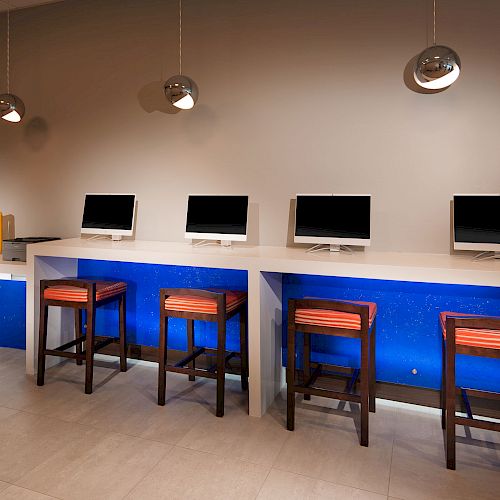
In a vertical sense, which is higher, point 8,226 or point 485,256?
point 8,226

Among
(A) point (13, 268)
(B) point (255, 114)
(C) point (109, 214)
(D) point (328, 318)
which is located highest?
(B) point (255, 114)

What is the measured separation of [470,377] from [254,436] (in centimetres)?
139

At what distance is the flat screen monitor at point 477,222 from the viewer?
8.89 ft

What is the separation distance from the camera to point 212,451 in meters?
2.40

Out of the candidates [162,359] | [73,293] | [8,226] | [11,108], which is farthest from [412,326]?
[8,226]

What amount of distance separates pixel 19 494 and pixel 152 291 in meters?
1.78

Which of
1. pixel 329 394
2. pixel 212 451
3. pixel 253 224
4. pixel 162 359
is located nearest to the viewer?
pixel 212 451

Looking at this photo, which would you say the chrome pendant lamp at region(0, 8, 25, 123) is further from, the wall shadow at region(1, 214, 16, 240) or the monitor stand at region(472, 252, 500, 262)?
the monitor stand at region(472, 252, 500, 262)

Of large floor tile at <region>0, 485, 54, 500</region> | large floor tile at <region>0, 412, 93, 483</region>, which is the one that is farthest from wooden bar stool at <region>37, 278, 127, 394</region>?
large floor tile at <region>0, 485, 54, 500</region>

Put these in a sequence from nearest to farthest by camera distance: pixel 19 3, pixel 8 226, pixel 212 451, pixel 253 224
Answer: pixel 212 451 → pixel 253 224 → pixel 19 3 → pixel 8 226

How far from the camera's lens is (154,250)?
10.3ft

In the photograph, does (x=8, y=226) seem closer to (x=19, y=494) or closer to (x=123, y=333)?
(x=123, y=333)

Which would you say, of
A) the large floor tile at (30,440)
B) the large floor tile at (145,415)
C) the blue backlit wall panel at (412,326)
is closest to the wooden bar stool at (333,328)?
the blue backlit wall panel at (412,326)

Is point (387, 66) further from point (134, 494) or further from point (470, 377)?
point (134, 494)
